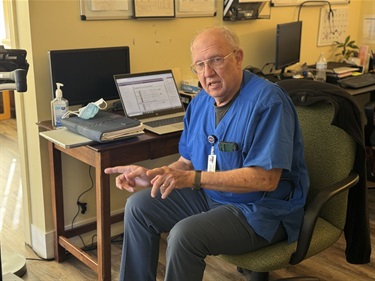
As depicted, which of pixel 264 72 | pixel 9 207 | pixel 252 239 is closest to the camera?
pixel 252 239

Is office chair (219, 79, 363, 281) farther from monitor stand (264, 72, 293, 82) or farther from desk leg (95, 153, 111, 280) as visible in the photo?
monitor stand (264, 72, 293, 82)

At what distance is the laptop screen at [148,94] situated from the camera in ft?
7.76

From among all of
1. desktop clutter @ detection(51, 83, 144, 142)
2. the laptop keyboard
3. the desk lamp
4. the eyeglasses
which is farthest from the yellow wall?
the eyeglasses

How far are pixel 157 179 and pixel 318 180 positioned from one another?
700 mm

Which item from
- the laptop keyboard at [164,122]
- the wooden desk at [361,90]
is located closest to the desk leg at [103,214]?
the laptop keyboard at [164,122]

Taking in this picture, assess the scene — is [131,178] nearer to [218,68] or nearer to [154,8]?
[218,68]

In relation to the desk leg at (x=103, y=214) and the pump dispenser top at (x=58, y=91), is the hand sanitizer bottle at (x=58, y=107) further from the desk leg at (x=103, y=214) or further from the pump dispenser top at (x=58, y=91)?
the desk leg at (x=103, y=214)

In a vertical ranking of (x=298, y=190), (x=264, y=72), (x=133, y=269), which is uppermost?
(x=264, y=72)

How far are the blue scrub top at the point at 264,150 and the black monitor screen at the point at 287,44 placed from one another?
1.47m

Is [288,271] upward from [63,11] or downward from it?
downward

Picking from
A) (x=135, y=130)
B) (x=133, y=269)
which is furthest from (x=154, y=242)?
(x=135, y=130)

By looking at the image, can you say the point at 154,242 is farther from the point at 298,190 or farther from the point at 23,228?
the point at 23,228

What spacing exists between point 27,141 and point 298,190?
1.44 m

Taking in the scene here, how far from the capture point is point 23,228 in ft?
9.27
